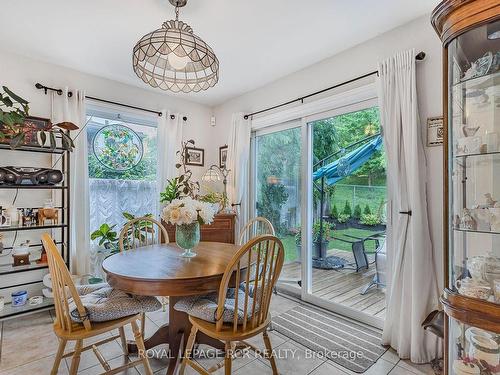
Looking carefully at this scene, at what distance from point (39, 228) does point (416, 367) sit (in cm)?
342

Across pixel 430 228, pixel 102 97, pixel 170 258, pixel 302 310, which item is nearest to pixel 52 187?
pixel 102 97

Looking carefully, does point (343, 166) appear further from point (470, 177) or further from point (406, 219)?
point (470, 177)

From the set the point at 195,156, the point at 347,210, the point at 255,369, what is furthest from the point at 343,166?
the point at 195,156

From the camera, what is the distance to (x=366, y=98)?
247cm

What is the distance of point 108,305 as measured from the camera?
1.57 meters

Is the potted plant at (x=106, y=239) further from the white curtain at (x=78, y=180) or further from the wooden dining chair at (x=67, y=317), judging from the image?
the wooden dining chair at (x=67, y=317)

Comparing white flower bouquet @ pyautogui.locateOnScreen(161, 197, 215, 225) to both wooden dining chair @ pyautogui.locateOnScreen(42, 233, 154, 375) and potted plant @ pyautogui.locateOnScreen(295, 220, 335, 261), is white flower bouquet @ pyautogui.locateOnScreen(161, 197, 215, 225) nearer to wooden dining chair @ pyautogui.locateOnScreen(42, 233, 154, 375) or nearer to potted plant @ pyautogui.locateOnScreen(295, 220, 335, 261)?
wooden dining chair @ pyautogui.locateOnScreen(42, 233, 154, 375)

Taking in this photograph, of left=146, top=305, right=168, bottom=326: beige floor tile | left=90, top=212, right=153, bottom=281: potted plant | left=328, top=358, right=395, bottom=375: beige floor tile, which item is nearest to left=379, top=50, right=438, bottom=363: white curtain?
left=328, top=358, right=395, bottom=375: beige floor tile

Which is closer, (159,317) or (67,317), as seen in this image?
(67,317)

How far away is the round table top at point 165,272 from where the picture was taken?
146 cm

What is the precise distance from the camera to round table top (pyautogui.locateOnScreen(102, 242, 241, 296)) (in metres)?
1.46

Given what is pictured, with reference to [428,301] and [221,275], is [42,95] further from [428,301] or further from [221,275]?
[428,301]

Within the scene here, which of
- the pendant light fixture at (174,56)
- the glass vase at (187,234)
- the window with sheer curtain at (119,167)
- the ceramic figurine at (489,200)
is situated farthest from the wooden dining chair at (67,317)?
the ceramic figurine at (489,200)

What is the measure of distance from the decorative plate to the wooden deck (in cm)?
255
